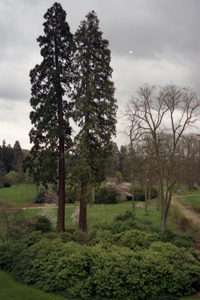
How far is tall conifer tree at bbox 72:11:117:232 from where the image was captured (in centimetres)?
1422

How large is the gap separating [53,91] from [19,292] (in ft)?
36.0

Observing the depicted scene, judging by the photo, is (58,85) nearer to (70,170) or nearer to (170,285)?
(70,170)

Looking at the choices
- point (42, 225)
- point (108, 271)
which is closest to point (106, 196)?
point (42, 225)

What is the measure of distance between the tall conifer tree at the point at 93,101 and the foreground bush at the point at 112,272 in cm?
595

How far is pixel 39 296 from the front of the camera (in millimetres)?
7371

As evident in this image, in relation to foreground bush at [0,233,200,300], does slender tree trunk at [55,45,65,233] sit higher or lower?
higher

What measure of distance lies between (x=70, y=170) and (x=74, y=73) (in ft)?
21.6

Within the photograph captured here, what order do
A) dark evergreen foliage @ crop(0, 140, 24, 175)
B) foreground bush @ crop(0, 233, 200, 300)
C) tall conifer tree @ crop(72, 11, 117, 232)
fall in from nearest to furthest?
1. foreground bush @ crop(0, 233, 200, 300)
2. tall conifer tree @ crop(72, 11, 117, 232)
3. dark evergreen foliage @ crop(0, 140, 24, 175)

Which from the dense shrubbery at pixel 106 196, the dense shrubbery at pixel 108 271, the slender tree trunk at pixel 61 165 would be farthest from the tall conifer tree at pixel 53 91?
the dense shrubbery at pixel 106 196

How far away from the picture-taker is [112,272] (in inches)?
295

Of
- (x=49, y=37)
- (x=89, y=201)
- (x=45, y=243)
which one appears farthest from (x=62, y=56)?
(x=45, y=243)


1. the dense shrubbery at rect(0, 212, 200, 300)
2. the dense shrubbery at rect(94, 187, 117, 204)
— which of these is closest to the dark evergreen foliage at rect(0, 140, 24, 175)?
the dense shrubbery at rect(94, 187, 117, 204)

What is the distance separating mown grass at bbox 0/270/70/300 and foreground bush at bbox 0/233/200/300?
240 millimetres

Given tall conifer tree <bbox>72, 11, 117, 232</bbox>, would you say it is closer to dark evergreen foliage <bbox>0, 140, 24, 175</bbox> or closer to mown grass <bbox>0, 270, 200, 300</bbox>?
mown grass <bbox>0, 270, 200, 300</bbox>
